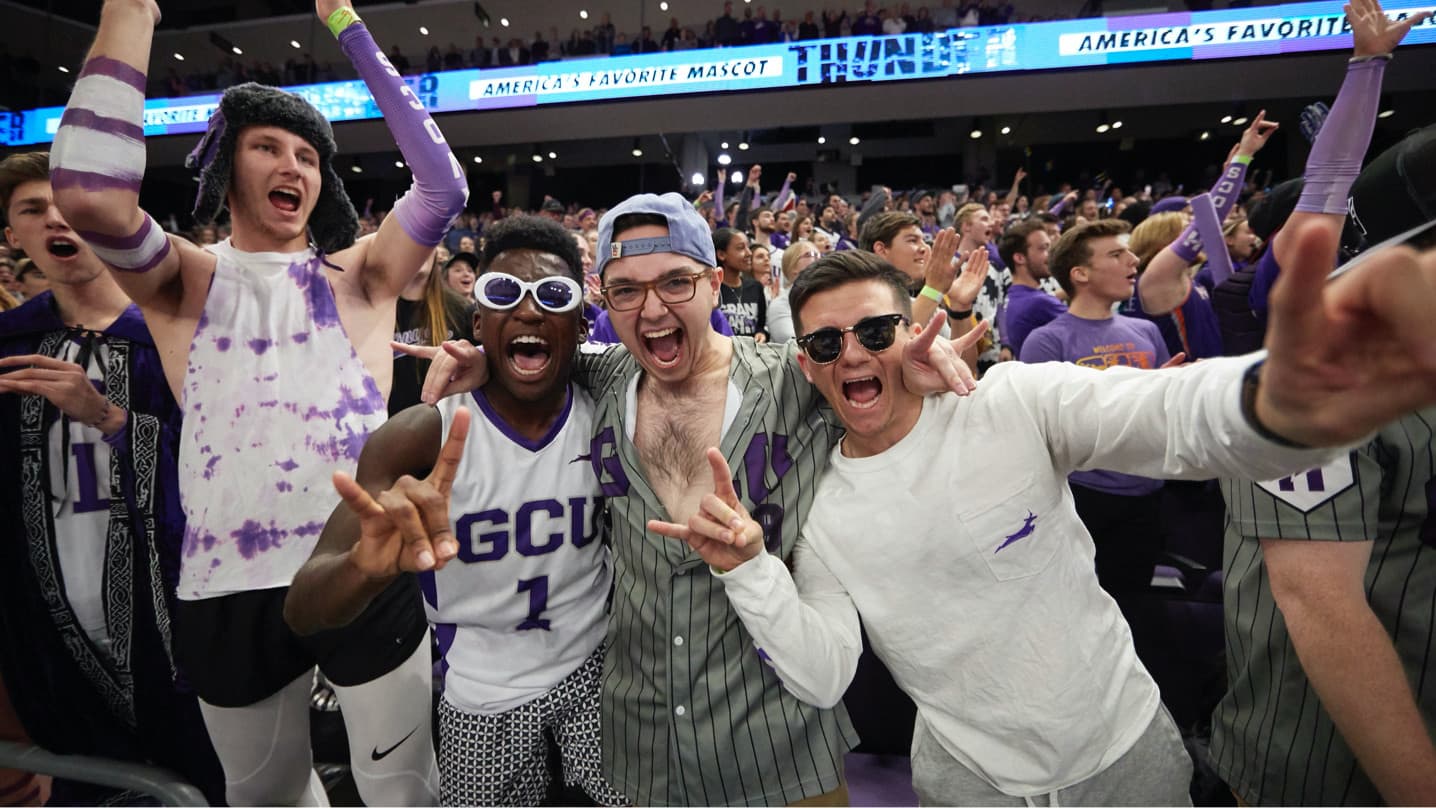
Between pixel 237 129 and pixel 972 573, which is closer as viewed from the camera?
pixel 972 573

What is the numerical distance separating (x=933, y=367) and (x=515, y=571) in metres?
1.33

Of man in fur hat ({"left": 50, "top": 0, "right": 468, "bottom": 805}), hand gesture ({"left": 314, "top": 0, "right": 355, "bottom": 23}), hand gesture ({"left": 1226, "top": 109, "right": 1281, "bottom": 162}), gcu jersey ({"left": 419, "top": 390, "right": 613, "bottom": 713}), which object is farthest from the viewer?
hand gesture ({"left": 1226, "top": 109, "right": 1281, "bottom": 162})

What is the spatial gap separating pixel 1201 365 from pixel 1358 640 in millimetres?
628

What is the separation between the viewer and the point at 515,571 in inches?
73.0

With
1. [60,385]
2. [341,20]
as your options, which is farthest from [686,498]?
[60,385]

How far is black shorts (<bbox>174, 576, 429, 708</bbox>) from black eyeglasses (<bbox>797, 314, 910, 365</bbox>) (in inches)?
59.6

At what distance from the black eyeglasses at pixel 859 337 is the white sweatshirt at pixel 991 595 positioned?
0.81ft

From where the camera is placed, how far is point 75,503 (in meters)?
2.36

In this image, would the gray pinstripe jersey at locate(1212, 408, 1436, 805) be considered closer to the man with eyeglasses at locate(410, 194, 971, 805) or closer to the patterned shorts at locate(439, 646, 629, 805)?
the man with eyeglasses at locate(410, 194, 971, 805)

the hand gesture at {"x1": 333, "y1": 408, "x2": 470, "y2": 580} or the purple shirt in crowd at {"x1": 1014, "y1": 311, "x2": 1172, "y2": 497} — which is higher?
the purple shirt in crowd at {"x1": 1014, "y1": 311, "x2": 1172, "y2": 497}

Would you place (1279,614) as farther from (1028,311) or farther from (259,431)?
(1028,311)

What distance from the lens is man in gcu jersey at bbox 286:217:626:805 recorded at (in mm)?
1836

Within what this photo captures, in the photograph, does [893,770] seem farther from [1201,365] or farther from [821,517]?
[1201,365]

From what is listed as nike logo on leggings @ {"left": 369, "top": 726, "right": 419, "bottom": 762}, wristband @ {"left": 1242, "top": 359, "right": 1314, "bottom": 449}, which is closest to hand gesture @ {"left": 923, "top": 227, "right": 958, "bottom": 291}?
wristband @ {"left": 1242, "top": 359, "right": 1314, "bottom": 449}
